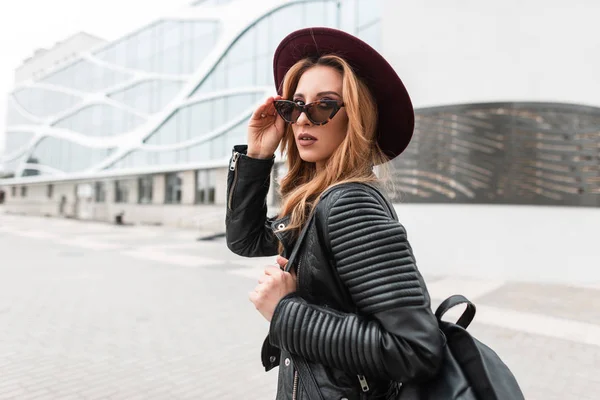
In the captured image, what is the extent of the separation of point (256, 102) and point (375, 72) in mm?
24051

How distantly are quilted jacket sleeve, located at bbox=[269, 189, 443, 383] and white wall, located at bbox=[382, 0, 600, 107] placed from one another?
9508 millimetres

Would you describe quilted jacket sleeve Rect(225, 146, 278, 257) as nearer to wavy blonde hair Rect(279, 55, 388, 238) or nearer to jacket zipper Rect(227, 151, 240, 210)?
jacket zipper Rect(227, 151, 240, 210)

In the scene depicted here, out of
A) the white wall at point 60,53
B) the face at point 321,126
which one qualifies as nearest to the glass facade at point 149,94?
the white wall at point 60,53

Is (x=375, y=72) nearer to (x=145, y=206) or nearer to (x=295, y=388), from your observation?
(x=295, y=388)

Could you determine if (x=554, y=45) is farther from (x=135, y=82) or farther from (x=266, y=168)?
(x=135, y=82)

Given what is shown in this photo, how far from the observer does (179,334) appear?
207 inches

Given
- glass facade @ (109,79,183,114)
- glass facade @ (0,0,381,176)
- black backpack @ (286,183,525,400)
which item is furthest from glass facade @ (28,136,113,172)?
black backpack @ (286,183,525,400)

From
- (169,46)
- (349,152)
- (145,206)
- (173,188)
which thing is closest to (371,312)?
(349,152)

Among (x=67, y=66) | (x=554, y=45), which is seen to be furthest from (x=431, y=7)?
(x=67, y=66)

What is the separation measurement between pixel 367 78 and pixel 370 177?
37 centimetres

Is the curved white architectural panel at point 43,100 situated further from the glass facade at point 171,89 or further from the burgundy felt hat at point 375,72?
the burgundy felt hat at point 375,72

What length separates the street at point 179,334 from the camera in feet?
12.5

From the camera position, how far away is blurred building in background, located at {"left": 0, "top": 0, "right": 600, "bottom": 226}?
9047mm

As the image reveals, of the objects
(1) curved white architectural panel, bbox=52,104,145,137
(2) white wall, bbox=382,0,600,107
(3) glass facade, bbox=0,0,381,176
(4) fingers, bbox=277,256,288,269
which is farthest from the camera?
(1) curved white architectural panel, bbox=52,104,145,137
